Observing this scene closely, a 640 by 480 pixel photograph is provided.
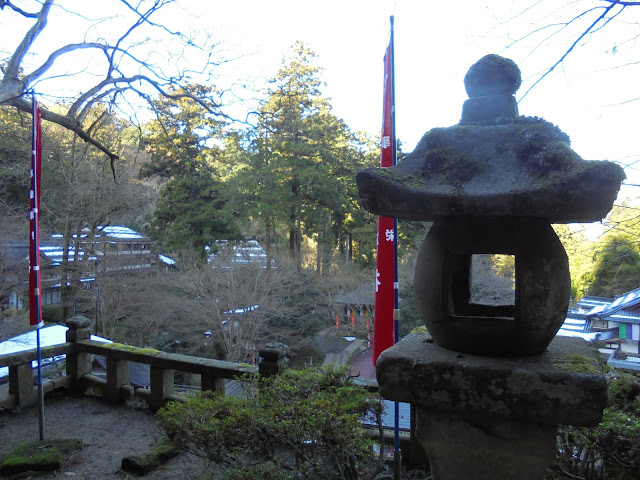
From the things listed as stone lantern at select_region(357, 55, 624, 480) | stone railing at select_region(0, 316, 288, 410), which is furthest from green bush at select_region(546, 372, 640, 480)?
stone railing at select_region(0, 316, 288, 410)

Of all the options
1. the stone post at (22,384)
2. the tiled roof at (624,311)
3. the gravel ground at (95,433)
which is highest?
the tiled roof at (624,311)

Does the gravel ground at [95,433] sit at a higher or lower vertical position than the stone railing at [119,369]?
lower

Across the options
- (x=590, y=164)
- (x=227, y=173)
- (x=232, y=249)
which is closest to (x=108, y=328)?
(x=232, y=249)

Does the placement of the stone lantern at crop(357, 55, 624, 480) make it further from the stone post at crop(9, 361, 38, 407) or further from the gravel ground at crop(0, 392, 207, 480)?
the stone post at crop(9, 361, 38, 407)

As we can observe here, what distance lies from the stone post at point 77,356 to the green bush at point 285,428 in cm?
354

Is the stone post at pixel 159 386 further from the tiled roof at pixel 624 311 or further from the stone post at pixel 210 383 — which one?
the tiled roof at pixel 624 311

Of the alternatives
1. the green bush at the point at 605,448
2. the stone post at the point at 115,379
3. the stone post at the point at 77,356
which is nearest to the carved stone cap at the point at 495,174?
the green bush at the point at 605,448

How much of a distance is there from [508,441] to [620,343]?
947 centimetres

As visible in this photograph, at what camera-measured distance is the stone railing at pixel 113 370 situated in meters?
4.60

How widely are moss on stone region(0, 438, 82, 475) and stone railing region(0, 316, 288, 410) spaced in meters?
1.08

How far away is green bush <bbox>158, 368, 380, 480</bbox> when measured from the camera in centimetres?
245

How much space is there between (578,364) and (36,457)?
15.1 ft

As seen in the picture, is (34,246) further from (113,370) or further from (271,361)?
(271,361)

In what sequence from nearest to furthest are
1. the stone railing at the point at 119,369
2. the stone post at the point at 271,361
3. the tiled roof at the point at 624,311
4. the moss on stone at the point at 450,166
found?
1. the moss on stone at the point at 450,166
2. the stone post at the point at 271,361
3. the stone railing at the point at 119,369
4. the tiled roof at the point at 624,311
